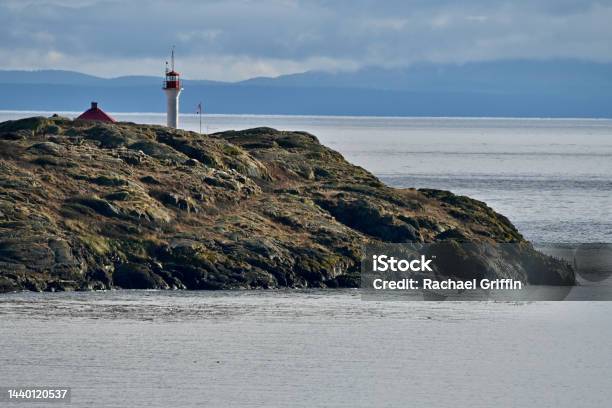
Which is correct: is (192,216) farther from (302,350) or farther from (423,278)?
(302,350)

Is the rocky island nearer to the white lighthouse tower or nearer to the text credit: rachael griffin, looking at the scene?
the text credit: rachael griffin

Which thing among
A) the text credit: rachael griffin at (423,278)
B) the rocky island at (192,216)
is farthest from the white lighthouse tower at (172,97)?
the text credit: rachael griffin at (423,278)

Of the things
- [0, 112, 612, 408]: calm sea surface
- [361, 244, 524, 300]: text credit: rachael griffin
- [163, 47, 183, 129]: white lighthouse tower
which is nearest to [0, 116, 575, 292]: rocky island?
[361, 244, 524, 300]: text credit: rachael griffin

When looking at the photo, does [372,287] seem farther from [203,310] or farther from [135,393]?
[135,393]

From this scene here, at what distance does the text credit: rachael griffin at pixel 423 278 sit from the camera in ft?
197

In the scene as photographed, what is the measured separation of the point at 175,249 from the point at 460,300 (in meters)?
11.3

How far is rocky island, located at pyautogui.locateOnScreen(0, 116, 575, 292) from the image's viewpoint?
5794 centimetres

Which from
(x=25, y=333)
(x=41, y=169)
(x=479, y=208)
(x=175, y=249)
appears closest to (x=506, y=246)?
(x=479, y=208)

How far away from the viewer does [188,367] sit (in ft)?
145

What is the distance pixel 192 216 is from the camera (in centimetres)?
6406

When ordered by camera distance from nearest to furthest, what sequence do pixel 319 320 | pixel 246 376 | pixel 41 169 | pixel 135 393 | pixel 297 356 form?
pixel 135 393, pixel 246 376, pixel 297 356, pixel 319 320, pixel 41 169

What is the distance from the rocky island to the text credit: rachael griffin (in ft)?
2.47

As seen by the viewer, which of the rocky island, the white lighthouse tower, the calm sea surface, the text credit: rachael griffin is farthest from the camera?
the white lighthouse tower

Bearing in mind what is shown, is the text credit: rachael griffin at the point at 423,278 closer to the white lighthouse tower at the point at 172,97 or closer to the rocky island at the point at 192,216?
the rocky island at the point at 192,216
